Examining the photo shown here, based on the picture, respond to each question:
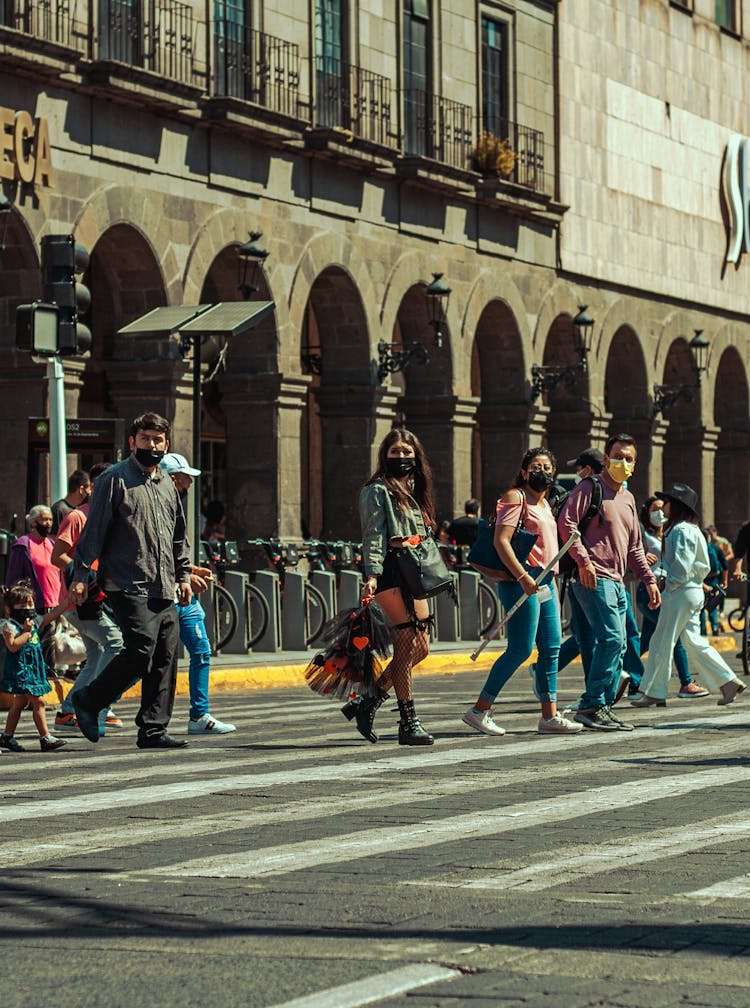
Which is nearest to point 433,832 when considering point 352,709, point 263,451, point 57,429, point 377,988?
point 377,988

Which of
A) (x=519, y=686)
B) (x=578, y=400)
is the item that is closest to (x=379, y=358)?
(x=578, y=400)

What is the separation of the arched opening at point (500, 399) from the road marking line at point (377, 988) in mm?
29764

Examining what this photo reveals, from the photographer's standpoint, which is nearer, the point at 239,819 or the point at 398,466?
the point at 239,819

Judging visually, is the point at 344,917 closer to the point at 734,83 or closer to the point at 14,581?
the point at 14,581

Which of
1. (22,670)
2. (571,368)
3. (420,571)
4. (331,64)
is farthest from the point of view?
(571,368)

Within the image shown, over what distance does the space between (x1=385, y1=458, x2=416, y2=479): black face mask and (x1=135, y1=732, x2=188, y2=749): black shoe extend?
1.94 m

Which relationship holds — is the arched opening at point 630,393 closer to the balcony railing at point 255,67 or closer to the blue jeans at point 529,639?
the balcony railing at point 255,67

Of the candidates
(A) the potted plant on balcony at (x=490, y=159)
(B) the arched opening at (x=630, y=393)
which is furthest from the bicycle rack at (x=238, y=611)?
(B) the arched opening at (x=630, y=393)

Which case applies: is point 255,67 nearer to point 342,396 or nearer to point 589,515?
point 342,396

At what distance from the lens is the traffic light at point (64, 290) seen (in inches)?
749

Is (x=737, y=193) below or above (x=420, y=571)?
above

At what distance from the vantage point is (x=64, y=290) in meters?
19.0

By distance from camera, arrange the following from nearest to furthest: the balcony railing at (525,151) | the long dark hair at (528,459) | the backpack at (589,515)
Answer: the long dark hair at (528,459) → the backpack at (589,515) → the balcony railing at (525,151)

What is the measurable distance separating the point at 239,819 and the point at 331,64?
2269 cm
